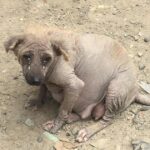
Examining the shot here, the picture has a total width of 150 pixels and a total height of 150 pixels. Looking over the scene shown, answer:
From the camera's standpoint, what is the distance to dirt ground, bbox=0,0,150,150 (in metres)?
5.30

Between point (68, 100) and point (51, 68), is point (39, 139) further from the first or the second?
point (51, 68)

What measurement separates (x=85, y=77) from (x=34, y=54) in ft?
2.43

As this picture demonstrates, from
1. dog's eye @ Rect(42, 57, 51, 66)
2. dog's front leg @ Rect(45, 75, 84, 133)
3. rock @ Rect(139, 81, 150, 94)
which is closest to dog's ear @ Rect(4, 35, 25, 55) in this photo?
dog's eye @ Rect(42, 57, 51, 66)

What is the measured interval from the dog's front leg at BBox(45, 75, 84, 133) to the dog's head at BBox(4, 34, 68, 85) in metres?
0.33

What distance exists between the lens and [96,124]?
17.8 feet

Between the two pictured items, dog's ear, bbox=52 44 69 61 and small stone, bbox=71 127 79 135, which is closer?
dog's ear, bbox=52 44 69 61

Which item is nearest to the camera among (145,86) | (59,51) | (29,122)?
(59,51)

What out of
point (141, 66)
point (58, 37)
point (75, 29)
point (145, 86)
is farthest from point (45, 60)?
point (75, 29)

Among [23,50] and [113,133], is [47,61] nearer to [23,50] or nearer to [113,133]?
[23,50]

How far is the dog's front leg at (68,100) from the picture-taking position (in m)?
5.15

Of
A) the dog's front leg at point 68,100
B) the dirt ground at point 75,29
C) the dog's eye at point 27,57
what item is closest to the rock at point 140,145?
the dirt ground at point 75,29

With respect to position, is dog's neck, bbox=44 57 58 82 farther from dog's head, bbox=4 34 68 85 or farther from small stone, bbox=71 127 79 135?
small stone, bbox=71 127 79 135

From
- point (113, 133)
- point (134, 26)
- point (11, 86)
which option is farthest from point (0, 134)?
point (134, 26)

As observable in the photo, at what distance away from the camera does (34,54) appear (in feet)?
15.9
